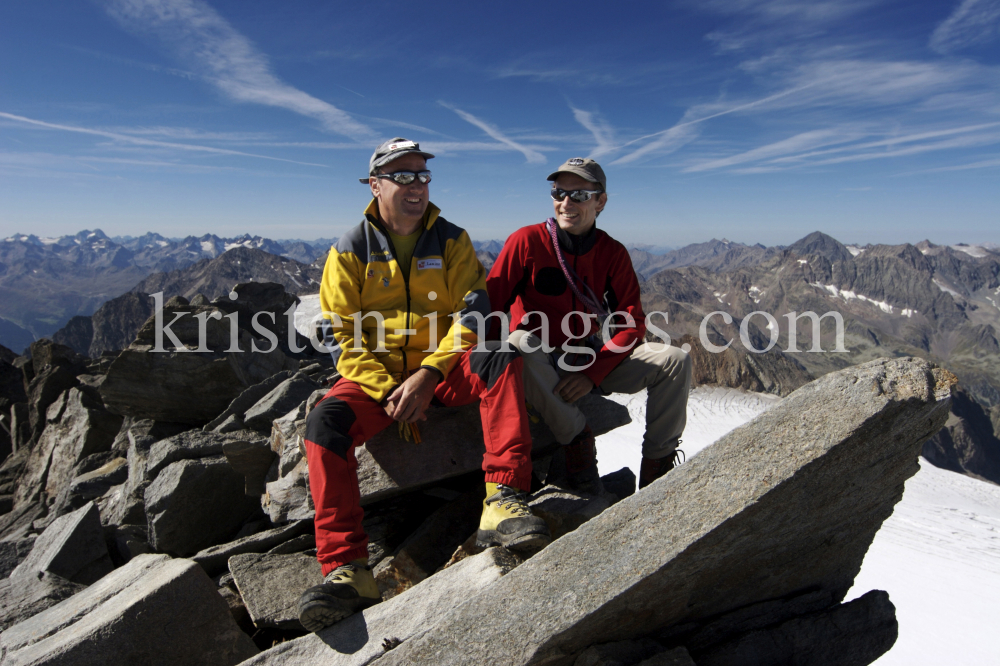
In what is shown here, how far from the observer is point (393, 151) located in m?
5.81

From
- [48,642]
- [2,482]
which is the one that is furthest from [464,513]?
[2,482]

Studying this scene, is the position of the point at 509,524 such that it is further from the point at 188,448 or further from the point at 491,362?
the point at 188,448

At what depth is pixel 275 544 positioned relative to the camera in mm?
6578

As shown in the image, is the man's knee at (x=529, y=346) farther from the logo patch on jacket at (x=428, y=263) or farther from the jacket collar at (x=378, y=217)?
the jacket collar at (x=378, y=217)

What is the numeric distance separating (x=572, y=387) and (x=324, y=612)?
3.36 meters

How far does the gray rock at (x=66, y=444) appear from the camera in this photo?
523 inches

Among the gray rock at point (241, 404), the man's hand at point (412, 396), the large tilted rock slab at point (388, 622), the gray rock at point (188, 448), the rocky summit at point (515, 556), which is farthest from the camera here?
the gray rock at point (241, 404)

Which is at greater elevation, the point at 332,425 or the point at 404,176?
the point at 404,176

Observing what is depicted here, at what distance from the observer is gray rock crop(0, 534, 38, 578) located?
8758 mm

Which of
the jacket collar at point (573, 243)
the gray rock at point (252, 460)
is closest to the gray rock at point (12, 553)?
the gray rock at point (252, 460)

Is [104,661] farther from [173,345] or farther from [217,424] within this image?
[173,345]

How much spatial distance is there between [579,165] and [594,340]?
2.22m

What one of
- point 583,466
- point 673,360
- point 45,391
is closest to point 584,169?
point 673,360

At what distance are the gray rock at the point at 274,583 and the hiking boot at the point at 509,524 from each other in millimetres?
1829
